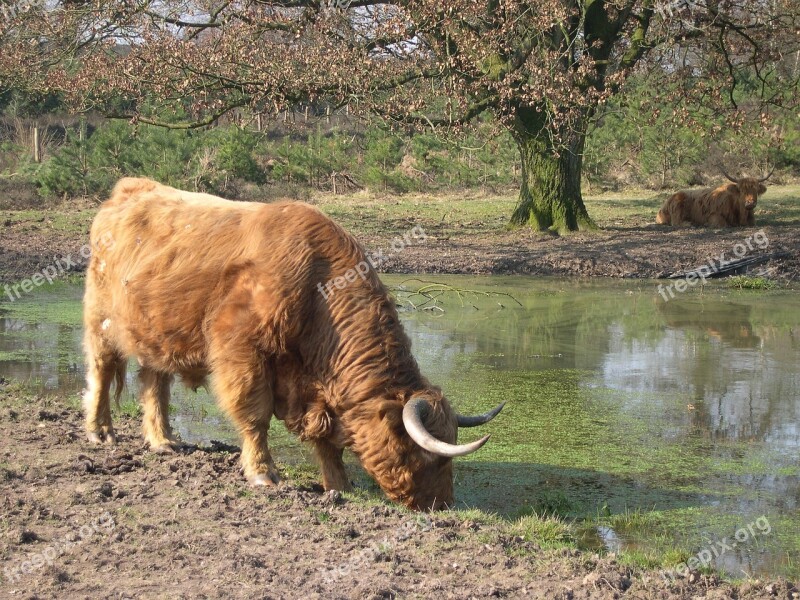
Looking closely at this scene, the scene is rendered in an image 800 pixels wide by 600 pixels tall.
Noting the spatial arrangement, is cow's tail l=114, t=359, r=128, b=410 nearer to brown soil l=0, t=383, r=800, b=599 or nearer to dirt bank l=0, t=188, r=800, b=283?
brown soil l=0, t=383, r=800, b=599

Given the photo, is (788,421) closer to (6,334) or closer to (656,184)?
(6,334)

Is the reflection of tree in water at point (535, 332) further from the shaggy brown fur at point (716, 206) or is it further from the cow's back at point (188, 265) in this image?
the shaggy brown fur at point (716, 206)

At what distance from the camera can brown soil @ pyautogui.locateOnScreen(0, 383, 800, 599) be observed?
399cm

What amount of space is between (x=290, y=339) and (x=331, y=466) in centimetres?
81

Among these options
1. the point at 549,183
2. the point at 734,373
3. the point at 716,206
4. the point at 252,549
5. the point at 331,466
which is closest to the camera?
the point at 252,549

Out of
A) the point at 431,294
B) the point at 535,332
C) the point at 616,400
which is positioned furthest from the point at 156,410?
the point at 431,294

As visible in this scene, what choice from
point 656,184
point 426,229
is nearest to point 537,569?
point 426,229

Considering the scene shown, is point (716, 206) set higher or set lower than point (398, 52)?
lower

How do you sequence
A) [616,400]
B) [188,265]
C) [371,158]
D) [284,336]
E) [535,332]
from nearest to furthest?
1. [284,336]
2. [188,265]
3. [616,400]
4. [535,332]
5. [371,158]

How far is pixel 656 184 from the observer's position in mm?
28250

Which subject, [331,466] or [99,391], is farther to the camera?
[99,391]

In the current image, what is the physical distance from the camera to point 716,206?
67.6 ft

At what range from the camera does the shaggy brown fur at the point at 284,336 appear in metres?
5.31

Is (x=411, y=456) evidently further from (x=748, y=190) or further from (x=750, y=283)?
(x=748, y=190)
